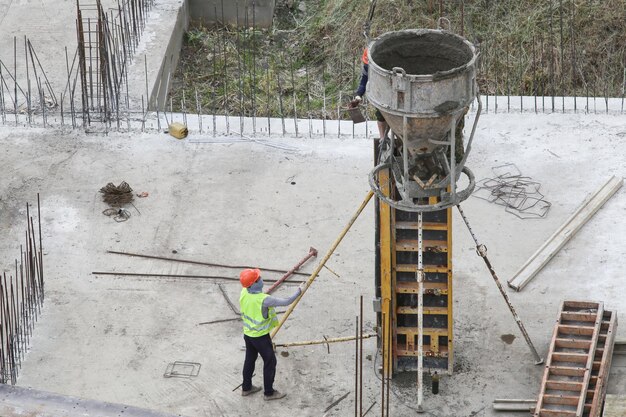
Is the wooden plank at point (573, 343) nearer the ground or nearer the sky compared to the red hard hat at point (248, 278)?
nearer the ground

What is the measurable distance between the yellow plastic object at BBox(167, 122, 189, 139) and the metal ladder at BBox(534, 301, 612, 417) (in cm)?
609

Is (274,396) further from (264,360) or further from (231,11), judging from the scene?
(231,11)

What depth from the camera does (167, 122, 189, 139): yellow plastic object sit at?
1891 cm

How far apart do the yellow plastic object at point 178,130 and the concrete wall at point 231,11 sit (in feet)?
15.2

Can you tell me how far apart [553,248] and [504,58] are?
5.95 m

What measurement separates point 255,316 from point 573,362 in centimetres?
322

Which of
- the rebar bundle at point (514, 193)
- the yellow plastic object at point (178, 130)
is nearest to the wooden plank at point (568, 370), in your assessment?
the rebar bundle at point (514, 193)

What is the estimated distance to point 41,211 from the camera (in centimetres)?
1761

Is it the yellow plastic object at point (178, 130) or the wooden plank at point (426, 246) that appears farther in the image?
the yellow plastic object at point (178, 130)

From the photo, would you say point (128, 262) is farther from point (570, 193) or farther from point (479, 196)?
point (570, 193)

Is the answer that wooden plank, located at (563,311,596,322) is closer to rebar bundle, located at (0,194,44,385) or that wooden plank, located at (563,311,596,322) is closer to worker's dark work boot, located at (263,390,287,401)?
worker's dark work boot, located at (263,390,287,401)

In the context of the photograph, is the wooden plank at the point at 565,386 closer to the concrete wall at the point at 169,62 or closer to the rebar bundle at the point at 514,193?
the rebar bundle at the point at 514,193

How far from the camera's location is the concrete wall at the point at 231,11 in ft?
76.5

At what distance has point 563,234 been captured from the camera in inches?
657
